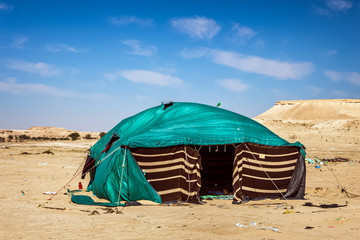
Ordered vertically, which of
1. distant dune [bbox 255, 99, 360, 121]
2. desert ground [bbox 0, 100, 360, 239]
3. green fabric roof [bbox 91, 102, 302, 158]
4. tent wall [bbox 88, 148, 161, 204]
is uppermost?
distant dune [bbox 255, 99, 360, 121]

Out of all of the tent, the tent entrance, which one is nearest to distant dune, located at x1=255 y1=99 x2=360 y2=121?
the tent entrance

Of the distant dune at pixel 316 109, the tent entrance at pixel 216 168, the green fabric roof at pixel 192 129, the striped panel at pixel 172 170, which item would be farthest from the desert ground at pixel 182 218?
the distant dune at pixel 316 109

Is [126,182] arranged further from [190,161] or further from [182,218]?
[182,218]

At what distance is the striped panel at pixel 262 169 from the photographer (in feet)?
36.0

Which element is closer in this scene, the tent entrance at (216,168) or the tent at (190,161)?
the tent at (190,161)

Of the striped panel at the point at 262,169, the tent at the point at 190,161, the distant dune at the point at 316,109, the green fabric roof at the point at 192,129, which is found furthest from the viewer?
the distant dune at the point at 316,109

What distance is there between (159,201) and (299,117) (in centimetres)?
10321

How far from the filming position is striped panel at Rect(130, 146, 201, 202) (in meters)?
10.4

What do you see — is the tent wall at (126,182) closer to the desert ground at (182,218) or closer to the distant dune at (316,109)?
the desert ground at (182,218)

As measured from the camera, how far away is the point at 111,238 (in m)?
6.36

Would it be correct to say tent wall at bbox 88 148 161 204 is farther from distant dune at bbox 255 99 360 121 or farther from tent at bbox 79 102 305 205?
distant dune at bbox 255 99 360 121

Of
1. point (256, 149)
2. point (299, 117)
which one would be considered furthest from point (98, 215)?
point (299, 117)

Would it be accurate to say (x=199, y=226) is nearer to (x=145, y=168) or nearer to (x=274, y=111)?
(x=145, y=168)

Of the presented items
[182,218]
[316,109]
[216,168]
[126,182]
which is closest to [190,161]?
[126,182]
